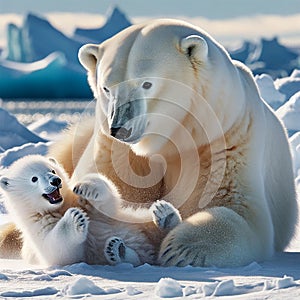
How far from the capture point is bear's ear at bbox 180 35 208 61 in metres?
2.89

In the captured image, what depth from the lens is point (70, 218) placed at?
274cm

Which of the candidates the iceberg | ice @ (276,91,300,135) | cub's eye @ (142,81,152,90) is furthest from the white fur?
the iceberg

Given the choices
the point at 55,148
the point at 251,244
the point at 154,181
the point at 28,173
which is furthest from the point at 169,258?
the point at 55,148

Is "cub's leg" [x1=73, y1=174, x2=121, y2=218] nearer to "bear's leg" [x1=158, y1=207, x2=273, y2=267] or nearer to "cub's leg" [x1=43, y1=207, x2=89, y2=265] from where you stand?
"cub's leg" [x1=43, y1=207, x2=89, y2=265]

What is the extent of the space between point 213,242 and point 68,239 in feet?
1.71

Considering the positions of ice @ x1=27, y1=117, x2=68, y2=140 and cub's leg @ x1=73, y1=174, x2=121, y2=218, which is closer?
cub's leg @ x1=73, y1=174, x2=121, y2=218

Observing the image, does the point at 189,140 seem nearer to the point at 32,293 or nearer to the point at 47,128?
the point at 32,293

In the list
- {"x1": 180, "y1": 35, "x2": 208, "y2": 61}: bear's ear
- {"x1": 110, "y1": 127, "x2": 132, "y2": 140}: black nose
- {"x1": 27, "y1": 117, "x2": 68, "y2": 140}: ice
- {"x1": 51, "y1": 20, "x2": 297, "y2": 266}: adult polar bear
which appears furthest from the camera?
{"x1": 27, "y1": 117, "x2": 68, "y2": 140}: ice

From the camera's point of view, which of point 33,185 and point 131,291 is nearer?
point 131,291

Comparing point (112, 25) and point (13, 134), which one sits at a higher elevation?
point (112, 25)

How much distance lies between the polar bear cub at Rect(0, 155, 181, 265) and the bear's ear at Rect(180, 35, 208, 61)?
58 centimetres

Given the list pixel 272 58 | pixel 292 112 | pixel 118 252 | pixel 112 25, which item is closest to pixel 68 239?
pixel 118 252

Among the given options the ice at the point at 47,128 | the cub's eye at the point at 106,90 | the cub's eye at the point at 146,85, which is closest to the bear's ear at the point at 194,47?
the cub's eye at the point at 146,85

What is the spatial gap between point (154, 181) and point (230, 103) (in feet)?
1.50
